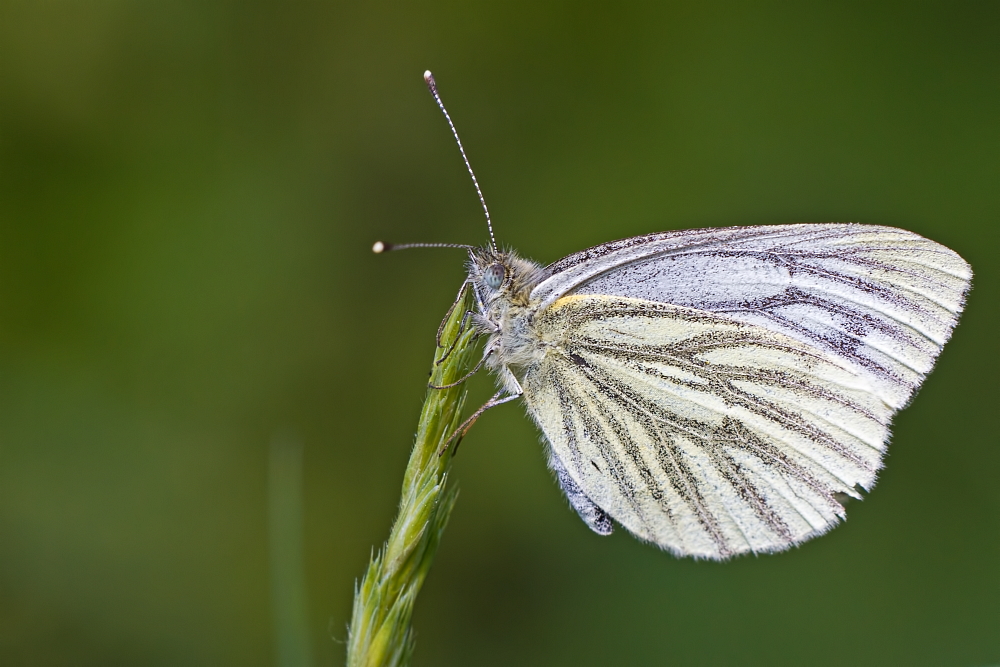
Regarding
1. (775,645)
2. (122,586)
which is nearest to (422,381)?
(122,586)

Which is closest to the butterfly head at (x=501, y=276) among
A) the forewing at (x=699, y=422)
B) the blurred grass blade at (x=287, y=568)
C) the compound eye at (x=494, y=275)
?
the compound eye at (x=494, y=275)

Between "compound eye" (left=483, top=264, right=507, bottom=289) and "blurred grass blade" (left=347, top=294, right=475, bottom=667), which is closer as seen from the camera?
"blurred grass blade" (left=347, top=294, right=475, bottom=667)

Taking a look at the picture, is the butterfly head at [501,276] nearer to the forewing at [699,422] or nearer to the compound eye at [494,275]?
the compound eye at [494,275]

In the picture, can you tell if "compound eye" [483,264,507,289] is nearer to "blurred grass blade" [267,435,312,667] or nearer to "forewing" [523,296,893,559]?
"forewing" [523,296,893,559]

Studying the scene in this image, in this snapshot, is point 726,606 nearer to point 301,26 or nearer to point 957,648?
point 957,648

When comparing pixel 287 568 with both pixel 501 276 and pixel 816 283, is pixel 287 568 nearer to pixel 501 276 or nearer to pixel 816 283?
pixel 501 276

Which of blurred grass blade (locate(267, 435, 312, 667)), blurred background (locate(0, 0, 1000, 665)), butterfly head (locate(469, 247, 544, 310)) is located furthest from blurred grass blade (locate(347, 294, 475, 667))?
blurred background (locate(0, 0, 1000, 665))

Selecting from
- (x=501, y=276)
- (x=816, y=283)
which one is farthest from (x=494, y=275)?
(x=816, y=283)

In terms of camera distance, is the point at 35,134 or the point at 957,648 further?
the point at 35,134
